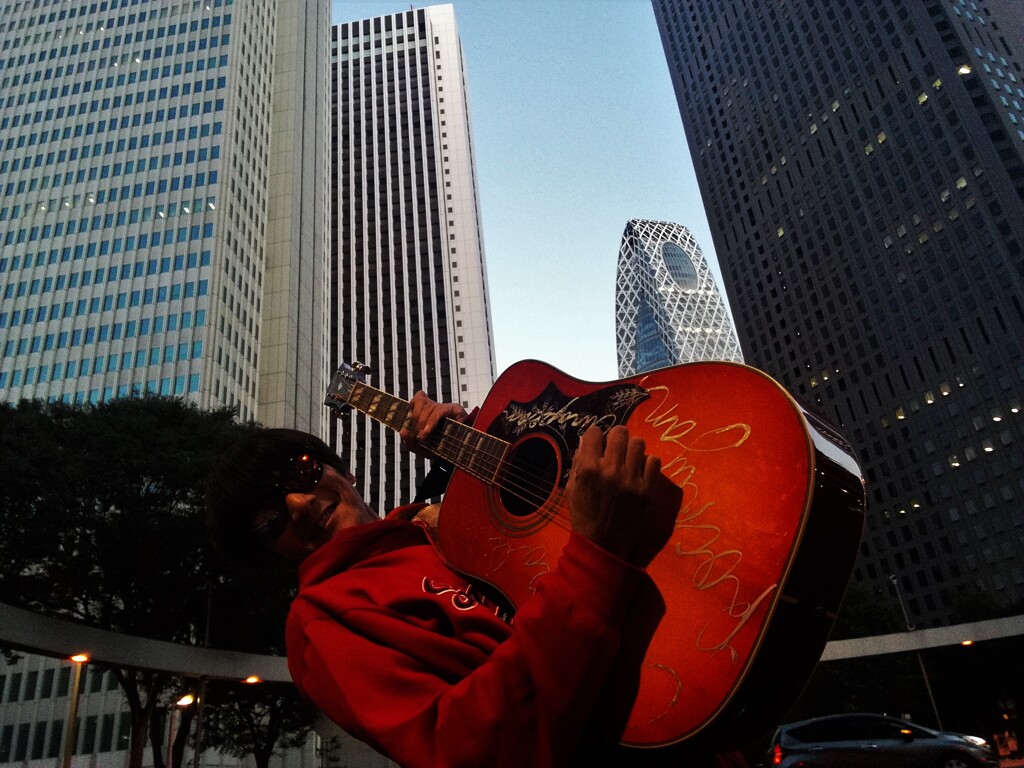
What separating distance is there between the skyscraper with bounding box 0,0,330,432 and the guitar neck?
53667mm

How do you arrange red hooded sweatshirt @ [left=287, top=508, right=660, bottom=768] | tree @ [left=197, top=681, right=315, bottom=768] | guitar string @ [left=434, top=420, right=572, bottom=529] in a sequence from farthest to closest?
1. tree @ [left=197, top=681, right=315, bottom=768]
2. guitar string @ [left=434, top=420, right=572, bottom=529]
3. red hooded sweatshirt @ [left=287, top=508, right=660, bottom=768]

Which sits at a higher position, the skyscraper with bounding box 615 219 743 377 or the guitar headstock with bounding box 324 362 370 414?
the skyscraper with bounding box 615 219 743 377

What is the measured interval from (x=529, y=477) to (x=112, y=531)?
752 inches

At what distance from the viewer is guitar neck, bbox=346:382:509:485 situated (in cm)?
175

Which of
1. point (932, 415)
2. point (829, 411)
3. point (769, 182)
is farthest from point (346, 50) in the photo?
point (932, 415)

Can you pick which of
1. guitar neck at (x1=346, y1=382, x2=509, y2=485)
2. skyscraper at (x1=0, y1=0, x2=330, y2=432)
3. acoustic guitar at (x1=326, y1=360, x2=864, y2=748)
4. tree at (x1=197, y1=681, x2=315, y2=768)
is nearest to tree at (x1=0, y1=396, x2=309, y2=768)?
tree at (x1=197, y1=681, x2=315, y2=768)

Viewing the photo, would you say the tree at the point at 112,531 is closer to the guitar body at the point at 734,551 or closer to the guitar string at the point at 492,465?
the guitar string at the point at 492,465

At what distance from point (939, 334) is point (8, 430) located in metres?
83.3

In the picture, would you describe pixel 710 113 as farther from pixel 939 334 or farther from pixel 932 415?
pixel 932 415

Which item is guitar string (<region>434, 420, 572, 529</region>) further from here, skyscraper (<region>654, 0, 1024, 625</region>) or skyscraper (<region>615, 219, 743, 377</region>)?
skyscraper (<region>615, 219, 743, 377</region>)

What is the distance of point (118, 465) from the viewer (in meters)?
18.0

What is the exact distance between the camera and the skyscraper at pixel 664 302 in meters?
136

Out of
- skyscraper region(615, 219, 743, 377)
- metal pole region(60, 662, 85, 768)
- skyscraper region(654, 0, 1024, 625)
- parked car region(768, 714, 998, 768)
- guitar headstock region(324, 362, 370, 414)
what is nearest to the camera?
guitar headstock region(324, 362, 370, 414)

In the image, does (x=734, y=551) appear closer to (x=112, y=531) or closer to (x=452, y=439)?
(x=452, y=439)
